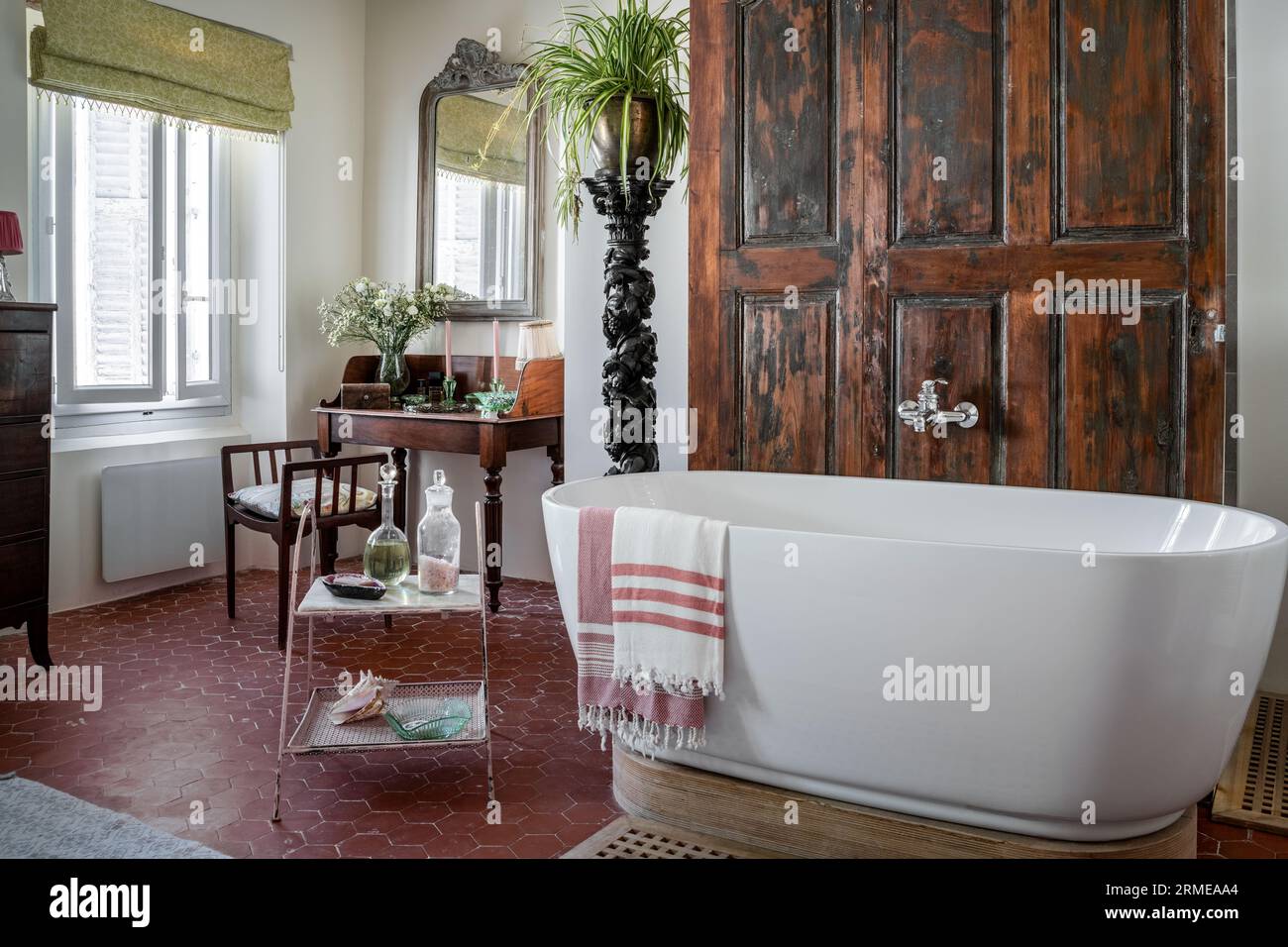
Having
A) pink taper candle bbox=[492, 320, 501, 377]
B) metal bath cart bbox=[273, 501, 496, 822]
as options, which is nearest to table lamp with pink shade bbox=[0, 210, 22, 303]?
metal bath cart bbox=[273, 501, 496, 822]

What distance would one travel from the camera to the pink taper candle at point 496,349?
4.59 m

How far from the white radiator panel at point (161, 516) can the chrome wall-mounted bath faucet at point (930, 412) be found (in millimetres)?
3093

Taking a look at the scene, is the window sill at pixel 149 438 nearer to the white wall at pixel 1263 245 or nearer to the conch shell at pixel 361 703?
the conch shell at pixel 361 703

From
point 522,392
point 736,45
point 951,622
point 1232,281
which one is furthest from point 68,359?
point 1232,281

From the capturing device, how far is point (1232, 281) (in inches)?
117

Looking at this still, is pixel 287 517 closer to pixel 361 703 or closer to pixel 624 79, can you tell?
pixel 361 703

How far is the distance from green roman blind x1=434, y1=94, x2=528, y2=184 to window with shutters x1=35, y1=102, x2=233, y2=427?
101 cm

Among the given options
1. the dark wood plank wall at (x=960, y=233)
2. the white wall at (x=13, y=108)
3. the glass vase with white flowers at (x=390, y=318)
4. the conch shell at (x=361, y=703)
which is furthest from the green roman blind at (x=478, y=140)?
the conch shell at (x=361, y=703)

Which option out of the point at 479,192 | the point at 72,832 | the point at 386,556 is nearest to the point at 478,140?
the point at 479,192

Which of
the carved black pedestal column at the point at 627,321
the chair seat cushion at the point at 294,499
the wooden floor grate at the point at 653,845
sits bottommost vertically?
the wooden floor grate at the point at 653,845

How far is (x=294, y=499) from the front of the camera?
3.90m

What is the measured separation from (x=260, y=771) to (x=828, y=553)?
5.10 ft

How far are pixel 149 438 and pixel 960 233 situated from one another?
11.2ft
